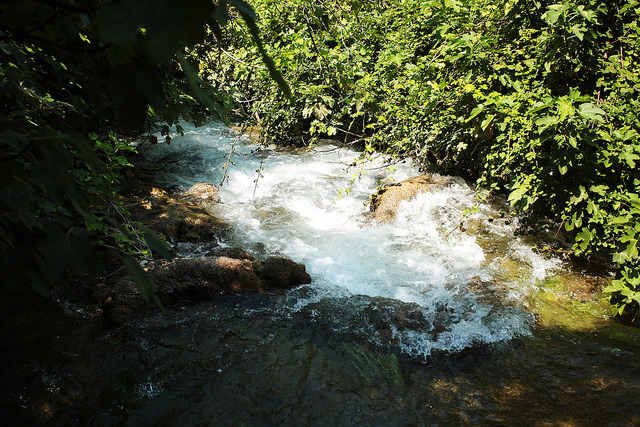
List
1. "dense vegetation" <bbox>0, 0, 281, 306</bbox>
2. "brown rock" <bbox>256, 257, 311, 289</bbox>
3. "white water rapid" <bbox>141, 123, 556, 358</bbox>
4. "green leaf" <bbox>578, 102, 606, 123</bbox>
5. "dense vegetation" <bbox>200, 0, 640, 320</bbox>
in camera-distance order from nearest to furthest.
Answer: "dense vegetation" <bbox>0, 0, 281, 306</bbox> → "green leaf" <bbox>578, 102, 606, 123</bbox> → "dense vegetation" <bbox>200, 0, 640, 320</bbox> → "white water rapid" <bbox>141, 123, 556, 358</bbox> → "brown rock" <bbox>256, 257, 311, 289</bbox>

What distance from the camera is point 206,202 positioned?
6.88m

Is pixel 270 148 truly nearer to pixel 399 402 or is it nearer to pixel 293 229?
pixel 293 229

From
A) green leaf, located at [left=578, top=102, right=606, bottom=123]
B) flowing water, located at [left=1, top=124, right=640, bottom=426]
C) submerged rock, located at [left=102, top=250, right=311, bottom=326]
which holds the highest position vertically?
green leaf, located at [left=578, top=102, right=606, bottom=123]

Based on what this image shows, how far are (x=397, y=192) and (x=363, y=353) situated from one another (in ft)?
11.2

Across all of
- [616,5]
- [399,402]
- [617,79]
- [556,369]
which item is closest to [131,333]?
[399,402]

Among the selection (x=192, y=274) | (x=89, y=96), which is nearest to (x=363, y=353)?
(x=192, y=274)

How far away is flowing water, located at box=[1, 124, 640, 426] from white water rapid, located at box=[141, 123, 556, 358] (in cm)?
2

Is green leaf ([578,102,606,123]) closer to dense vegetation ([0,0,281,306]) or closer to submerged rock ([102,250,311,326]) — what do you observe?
submerged rock ([102,250,311,326])

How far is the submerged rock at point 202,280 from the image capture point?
11.9 feet

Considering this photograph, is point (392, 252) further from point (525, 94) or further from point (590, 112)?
point (590, 112)

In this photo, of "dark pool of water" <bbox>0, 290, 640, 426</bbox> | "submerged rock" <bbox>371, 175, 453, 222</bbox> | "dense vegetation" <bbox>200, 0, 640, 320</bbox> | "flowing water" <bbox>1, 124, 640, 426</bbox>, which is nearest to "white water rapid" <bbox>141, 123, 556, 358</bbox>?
"flowing water" <bbox>1, 124, 640, 426</bbox>

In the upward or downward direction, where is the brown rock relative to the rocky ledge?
downward

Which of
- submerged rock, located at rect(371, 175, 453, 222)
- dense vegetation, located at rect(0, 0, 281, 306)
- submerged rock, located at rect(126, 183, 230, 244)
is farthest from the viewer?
submerged rock, located at rect(371, 175, 453, 222)

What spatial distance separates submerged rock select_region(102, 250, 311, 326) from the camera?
362 cm
